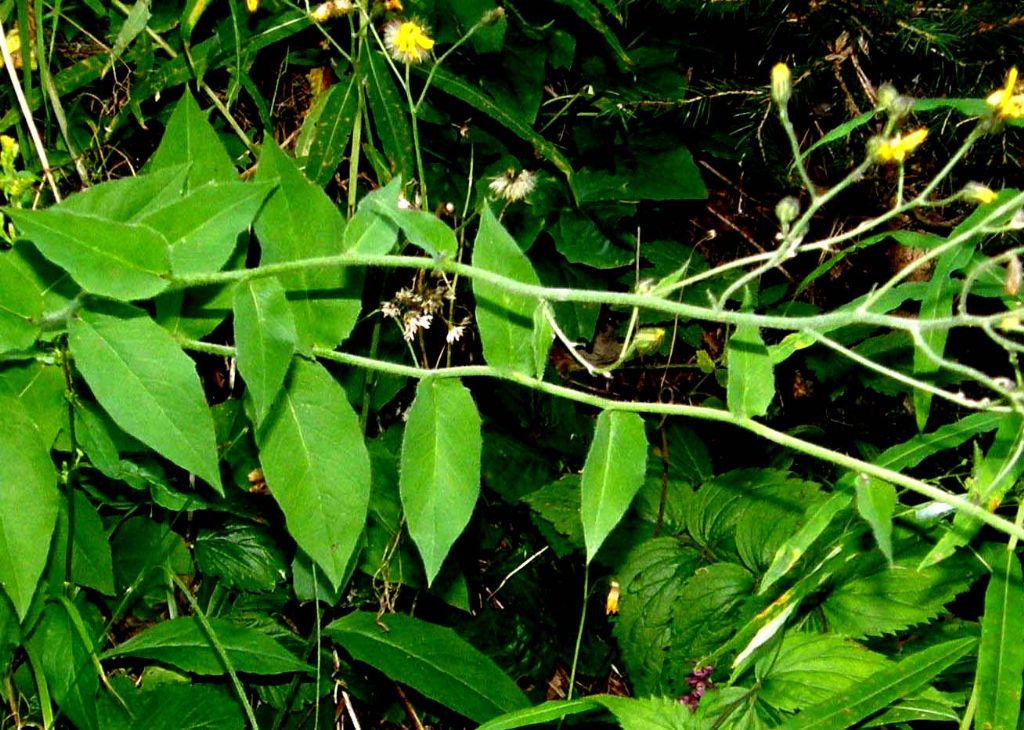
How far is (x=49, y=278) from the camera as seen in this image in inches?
58.7

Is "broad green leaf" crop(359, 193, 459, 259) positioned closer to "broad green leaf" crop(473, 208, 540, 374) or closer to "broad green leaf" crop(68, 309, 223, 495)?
"broad green leaf" crop(473, 208, 540, 374)

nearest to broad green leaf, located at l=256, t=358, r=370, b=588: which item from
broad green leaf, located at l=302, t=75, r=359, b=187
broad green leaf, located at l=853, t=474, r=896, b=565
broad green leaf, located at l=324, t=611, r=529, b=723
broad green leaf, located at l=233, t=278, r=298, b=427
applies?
broad green leaf, located at l=233, t=278, r=298, b=427

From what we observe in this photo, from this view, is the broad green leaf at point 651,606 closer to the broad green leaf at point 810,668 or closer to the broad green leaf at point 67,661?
the broad green leaf at point 810,668

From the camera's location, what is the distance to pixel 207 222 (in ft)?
4.61

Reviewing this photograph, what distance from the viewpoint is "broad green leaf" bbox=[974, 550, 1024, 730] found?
5.11 feet

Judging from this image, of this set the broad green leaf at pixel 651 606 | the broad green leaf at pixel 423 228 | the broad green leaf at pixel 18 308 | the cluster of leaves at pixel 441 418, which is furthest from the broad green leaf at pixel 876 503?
the broad green leaf at pixel 18 308

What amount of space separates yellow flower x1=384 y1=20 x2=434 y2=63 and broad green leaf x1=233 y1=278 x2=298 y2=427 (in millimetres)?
A: 564

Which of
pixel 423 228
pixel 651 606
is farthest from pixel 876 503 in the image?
pixel 651 606

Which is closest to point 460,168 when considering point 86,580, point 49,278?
point 49,278

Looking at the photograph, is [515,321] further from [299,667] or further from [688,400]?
[688,400]

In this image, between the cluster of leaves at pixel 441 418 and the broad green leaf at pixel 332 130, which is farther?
the broad green leaf at pixel 332 130

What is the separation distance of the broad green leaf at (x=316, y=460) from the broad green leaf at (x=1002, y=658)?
947 mm

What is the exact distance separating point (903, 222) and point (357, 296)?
1.31m

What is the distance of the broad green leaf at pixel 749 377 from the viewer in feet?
4.59
